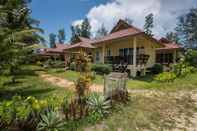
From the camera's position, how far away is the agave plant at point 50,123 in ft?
18.0

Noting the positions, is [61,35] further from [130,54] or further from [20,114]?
[20,114]

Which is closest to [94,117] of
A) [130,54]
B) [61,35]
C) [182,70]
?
[182,70]

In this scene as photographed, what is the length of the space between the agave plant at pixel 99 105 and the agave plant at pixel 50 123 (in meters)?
→ 1.33

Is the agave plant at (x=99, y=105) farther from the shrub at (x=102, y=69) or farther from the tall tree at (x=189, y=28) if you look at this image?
the tall tree at (x=189, y=28)

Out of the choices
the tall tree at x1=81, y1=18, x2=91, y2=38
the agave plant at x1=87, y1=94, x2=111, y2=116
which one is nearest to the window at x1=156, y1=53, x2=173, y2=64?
the agave plant at x1=87, y1=94, x2=111, y2=116

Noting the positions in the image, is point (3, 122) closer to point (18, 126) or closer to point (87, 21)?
point (18, 126)

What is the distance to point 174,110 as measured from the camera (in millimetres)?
7535

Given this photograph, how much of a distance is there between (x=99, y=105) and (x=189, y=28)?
52014mm

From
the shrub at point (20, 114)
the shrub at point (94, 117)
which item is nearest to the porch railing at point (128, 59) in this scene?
the shrub at point (94, 117)

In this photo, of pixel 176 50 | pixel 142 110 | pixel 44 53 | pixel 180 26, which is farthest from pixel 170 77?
pixel 180 26

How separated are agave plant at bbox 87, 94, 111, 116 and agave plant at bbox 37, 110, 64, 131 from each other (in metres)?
1.33

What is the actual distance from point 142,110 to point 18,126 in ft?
13.5

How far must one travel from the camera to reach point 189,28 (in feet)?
171

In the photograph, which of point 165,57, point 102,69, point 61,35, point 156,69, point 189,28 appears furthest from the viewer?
point 61,35
